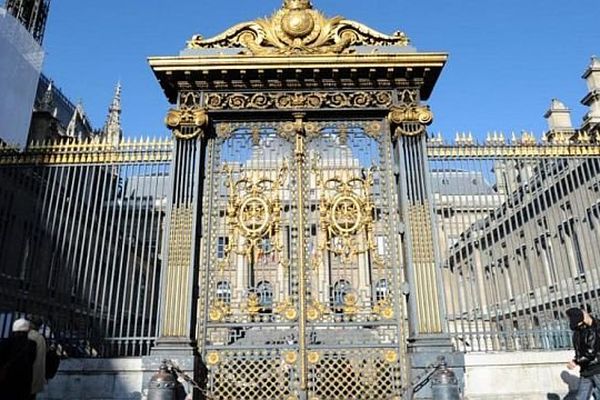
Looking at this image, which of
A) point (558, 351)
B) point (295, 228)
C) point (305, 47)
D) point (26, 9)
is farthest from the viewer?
point (26, 9)

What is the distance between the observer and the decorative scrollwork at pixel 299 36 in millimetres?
10141

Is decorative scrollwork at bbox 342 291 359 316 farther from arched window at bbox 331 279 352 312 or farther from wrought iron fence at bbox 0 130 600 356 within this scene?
wrought iron fence at bbox 0 130 600 356

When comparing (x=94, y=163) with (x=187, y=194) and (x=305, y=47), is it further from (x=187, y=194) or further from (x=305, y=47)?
(x=305, y=47)

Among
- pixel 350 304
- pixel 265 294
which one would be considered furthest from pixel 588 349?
pixel 265 294

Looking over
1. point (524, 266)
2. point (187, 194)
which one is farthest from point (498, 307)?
point (187, 194)

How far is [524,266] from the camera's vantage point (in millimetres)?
10219

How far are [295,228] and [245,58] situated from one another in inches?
131

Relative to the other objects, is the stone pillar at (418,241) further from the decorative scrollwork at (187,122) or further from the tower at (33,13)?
the tower at (33,13)

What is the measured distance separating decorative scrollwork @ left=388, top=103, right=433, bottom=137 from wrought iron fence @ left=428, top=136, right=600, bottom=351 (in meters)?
0.55

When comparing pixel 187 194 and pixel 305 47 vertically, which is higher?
pixel 305 47

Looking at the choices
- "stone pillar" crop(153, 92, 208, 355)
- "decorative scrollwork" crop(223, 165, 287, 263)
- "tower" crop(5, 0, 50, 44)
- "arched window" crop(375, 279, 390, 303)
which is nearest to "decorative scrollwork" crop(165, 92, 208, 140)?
"stone pillar" crop(153, 92, 208, 355)

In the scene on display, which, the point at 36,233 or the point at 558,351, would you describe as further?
the point at 36,233

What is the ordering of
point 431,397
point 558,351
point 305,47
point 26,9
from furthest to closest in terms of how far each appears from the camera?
point 26,9 → point 305,47 → point 558,351 → point 431,397

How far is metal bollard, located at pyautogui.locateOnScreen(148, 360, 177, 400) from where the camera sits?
7141 mm
